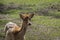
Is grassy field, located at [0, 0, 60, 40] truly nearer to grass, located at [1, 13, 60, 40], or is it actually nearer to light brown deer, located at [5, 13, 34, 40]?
grass, located at [1, 13, 60, 40]

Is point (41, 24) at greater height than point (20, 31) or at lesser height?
lesser

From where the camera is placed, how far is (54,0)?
2684 centimetres

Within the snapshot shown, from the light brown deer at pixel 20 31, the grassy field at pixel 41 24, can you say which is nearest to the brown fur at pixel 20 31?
the light brown deer at pixel 20 31

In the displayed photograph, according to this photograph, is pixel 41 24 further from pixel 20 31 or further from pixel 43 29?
pixel 20 31

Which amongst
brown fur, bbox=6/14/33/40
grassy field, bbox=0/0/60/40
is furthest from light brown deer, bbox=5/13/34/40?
grassy field, bbox=0/0/60/40

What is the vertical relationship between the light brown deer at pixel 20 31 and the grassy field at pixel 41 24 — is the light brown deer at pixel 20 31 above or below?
above

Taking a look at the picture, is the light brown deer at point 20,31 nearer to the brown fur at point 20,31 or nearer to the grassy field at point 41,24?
the brown fur at point 20,31

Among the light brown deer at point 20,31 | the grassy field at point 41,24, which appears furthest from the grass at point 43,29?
the light brown deer at point 20,31

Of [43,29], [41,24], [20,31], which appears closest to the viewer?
[20,31]

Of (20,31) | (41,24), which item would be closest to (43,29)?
(41,24)

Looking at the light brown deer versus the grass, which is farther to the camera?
the grass

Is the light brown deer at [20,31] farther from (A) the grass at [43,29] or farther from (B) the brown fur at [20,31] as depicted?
(A) the grass at [43,29]

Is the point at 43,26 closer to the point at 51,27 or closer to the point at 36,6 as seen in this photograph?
the point at 51,27

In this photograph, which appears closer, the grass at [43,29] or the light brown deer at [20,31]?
the light brown deer at [20,31]
